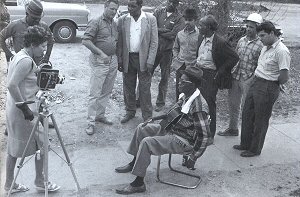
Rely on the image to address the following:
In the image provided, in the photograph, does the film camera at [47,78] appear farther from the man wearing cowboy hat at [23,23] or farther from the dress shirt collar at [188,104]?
the man wearing cowboy hat at [23,23]

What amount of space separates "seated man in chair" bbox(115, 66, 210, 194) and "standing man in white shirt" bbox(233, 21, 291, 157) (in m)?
1.08

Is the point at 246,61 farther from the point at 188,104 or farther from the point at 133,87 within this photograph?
the point at 133,87

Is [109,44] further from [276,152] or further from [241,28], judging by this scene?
[241,28]

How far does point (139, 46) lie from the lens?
716 centimetres

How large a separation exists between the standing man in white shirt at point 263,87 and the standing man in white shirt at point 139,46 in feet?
5.39

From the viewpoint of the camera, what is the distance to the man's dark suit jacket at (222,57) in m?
6.55

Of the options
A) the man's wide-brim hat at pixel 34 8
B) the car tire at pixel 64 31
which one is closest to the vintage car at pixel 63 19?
the car tire at pixel 64 31

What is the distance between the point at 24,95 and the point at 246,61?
3.25m

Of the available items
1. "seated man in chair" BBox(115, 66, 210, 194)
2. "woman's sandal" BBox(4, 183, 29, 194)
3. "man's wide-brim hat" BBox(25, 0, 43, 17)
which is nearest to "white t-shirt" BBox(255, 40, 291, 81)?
"seated man in chair" BBox(115, 66, 210, 194)

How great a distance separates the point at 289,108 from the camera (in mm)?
8672

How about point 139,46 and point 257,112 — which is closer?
point 257,112

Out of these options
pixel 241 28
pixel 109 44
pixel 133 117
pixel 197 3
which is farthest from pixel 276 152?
pixel 197 3

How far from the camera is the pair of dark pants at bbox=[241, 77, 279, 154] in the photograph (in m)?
6.21

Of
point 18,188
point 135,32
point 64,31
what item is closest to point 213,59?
point 135,32
